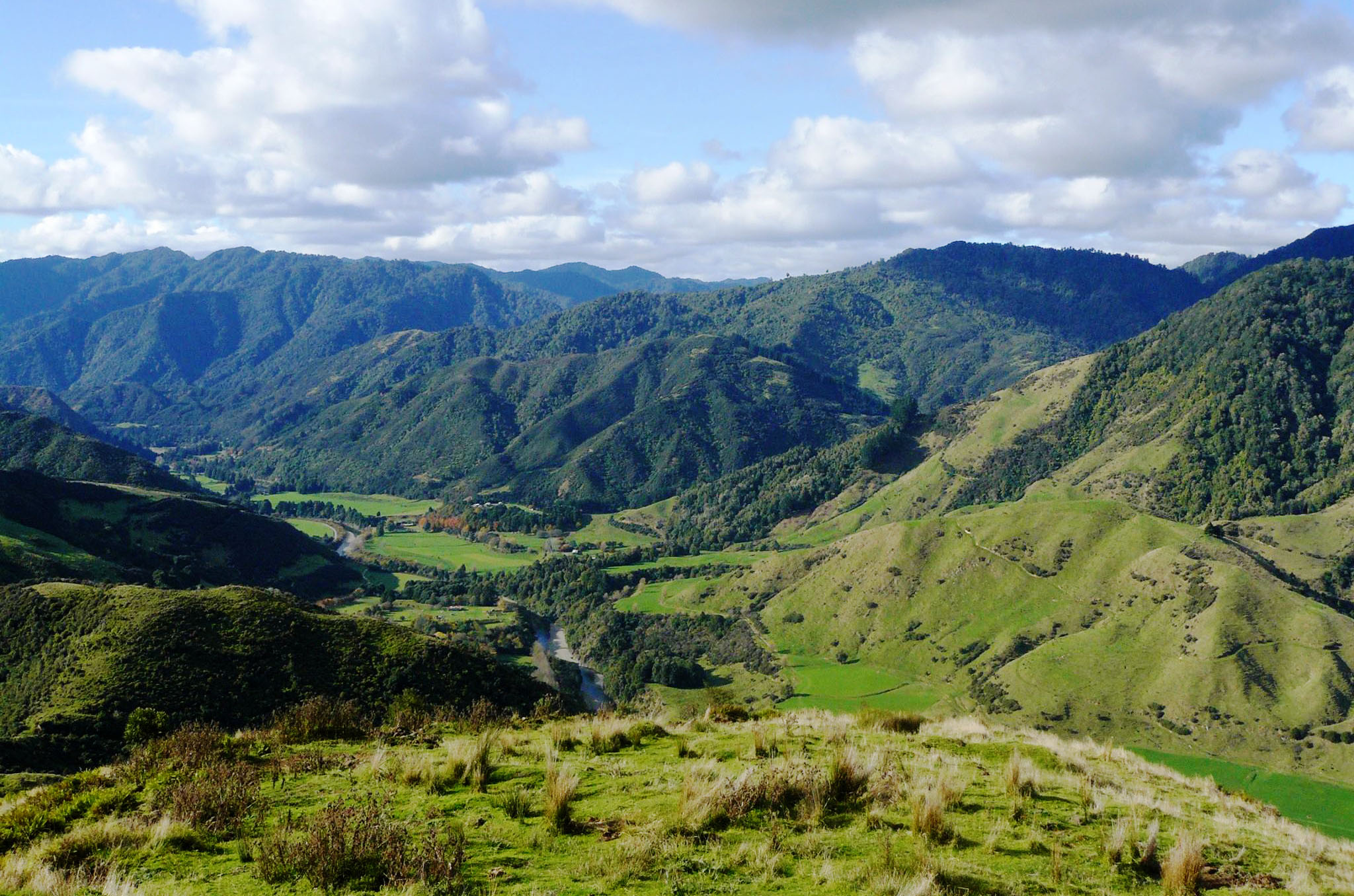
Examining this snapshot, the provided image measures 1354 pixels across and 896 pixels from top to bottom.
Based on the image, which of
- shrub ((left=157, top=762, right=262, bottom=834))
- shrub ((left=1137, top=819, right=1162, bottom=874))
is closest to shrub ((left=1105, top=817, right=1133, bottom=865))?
shrub ((left=1137, top=819, right=1162, bottom=874))

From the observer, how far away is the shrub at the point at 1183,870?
13336mm

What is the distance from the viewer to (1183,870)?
13453mm

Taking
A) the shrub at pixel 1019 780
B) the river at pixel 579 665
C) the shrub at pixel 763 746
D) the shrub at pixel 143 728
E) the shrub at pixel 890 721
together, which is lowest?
the river at pixel 579 665

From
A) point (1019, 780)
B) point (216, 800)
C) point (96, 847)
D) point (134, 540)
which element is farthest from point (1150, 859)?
point (134, 540)

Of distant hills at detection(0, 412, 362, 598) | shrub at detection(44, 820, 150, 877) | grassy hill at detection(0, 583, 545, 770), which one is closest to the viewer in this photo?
shrub at detection(44, 820, 150, 877)

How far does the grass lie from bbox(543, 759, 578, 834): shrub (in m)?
104

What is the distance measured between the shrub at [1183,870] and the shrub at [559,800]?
406 inches

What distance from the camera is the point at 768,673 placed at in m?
160

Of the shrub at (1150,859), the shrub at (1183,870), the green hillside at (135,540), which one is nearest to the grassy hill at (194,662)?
the green hillside at (135,540)

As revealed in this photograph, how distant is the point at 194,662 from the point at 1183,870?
7081 cm

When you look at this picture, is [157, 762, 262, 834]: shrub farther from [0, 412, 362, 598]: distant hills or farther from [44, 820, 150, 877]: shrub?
[0, 412, 362, 598]: distant hills

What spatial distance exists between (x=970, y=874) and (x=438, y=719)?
69.5 feet

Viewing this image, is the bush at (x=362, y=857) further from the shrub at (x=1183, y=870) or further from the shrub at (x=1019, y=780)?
the shrub at (x=1019, y=780)

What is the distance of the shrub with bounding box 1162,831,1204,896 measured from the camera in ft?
43.8
